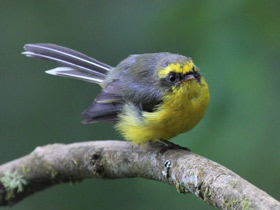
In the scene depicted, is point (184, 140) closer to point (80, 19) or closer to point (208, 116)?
point (208, 116)

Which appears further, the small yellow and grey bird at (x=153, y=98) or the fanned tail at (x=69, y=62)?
the fanned tail at (x=69, y=62)

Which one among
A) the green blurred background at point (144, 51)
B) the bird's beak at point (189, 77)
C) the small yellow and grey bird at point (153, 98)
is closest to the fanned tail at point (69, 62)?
the small yellow and grey bird at point (153, 98)

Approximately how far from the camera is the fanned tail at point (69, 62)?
4.75 metres

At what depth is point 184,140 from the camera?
432 centimetres

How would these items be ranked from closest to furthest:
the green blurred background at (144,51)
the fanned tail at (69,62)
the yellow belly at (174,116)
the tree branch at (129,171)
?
the tree branch at (129,171) → the yellow belly at (174,116) → the green blurred background at (144,51) → the fanned tail at (69,62)

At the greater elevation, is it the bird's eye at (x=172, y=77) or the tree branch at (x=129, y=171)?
the bird's eye at (x=172, y=77)

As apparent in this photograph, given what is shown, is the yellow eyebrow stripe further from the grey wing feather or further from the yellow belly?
the grey wing feather

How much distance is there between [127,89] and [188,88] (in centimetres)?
54

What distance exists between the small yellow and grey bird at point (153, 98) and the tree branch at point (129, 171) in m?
0.14

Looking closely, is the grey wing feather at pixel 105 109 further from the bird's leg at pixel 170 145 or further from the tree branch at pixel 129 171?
the bird's leg at pixel 170 145

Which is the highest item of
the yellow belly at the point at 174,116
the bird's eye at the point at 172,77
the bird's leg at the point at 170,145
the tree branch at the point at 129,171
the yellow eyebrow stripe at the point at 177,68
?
the yellow eyebrow stripe at the point at 177,68

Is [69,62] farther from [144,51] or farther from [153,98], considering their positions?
[153,98]

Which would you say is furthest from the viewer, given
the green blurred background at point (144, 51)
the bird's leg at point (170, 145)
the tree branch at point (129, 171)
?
the green blurred background at point (144, 51)

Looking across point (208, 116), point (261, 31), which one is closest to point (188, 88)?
point (208, 116)
